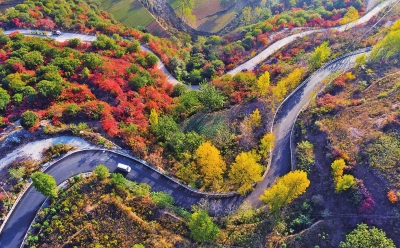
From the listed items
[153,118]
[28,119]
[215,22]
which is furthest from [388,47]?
[28,119]

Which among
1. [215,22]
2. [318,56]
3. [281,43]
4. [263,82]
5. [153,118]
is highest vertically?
[215,22]

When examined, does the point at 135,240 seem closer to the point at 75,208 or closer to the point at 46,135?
the point at 75,208

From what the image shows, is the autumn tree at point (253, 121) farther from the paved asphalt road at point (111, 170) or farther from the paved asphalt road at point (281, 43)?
the paved asphalt road at point (281, 43)

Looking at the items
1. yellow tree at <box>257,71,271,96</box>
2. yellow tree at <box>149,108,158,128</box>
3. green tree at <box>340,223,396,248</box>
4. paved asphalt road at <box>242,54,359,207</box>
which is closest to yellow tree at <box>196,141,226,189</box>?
paved asphalt road at <box>242,54,359,207</box>

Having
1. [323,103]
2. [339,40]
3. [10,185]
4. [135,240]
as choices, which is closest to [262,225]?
[135,240]

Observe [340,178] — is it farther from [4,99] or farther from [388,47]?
[4,99]
